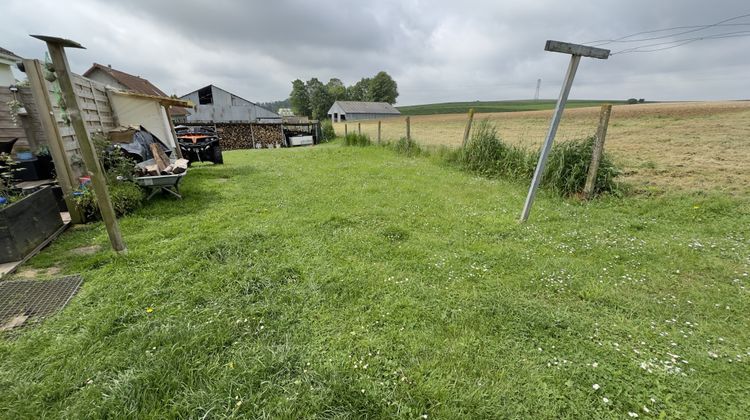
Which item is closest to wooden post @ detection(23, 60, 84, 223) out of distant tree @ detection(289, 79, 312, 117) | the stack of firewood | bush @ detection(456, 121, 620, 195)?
bush @ detection(456, 121, 620, 195)

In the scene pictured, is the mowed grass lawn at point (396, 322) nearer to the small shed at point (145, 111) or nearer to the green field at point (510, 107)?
the small shed at point (145, 111)

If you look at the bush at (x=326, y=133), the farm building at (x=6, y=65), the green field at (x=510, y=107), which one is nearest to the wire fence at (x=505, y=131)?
the bush at (x=326, y=133)

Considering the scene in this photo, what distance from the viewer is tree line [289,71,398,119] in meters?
66.2

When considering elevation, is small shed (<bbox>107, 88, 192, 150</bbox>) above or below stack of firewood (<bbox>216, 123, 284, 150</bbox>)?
above

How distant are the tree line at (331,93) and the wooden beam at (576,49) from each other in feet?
211

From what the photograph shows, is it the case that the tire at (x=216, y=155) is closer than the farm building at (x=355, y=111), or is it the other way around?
the tire at (x=216, y=155)

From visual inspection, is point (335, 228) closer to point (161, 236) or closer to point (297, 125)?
point (161, 236)

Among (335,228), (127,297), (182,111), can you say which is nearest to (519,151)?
(335,228)

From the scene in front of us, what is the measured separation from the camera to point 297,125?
18.6 meters

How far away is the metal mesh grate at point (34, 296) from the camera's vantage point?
213 cm

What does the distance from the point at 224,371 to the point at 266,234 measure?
78.2 inches

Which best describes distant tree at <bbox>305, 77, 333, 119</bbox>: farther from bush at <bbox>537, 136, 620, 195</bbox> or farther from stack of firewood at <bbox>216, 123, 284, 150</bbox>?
bush at <bbox>537, 136, 620, 195</bbox>

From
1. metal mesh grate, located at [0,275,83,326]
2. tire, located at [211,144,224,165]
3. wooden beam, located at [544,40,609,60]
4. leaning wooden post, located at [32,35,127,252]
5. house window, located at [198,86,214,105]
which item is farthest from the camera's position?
house window, located at [198,86,214,105]

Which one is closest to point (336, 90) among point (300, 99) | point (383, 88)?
point (300, 99)
